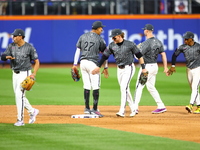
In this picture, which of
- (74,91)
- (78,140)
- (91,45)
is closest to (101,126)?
(78,140)

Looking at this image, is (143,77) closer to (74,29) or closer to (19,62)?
(19,62)

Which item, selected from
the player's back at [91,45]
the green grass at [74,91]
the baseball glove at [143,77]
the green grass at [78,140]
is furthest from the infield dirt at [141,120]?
the green grass at [74,91]

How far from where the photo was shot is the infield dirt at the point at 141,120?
884 cm

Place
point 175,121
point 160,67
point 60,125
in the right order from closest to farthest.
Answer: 1. point 60,125
2. point 175,121
3. point 160,67

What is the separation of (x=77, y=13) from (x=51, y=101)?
13843 millimetres

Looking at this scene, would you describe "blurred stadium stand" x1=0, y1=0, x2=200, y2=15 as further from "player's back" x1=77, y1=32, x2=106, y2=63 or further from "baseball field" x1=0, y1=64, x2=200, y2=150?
"player's back" x1=77, y1=32, x2=106, y2=63

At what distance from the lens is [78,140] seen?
792 cm

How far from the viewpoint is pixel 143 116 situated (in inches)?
434

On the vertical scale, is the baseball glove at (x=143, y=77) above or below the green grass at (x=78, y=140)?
above

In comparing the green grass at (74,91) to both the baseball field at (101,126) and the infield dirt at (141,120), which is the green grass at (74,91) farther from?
the infield dirt at (141,120)

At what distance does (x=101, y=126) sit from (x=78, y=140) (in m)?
1.59

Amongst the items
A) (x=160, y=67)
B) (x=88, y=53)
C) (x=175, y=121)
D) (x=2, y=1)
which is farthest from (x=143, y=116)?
(x=2, y=1)

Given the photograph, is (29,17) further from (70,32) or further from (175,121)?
(175,121)

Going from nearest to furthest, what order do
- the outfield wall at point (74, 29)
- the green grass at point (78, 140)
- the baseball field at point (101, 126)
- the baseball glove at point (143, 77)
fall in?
the green grass at point (78, 140)
the baseball field at point (101, 126)
the baseball glove at point (143, 77)
the outfield wall at point (74, 29)
